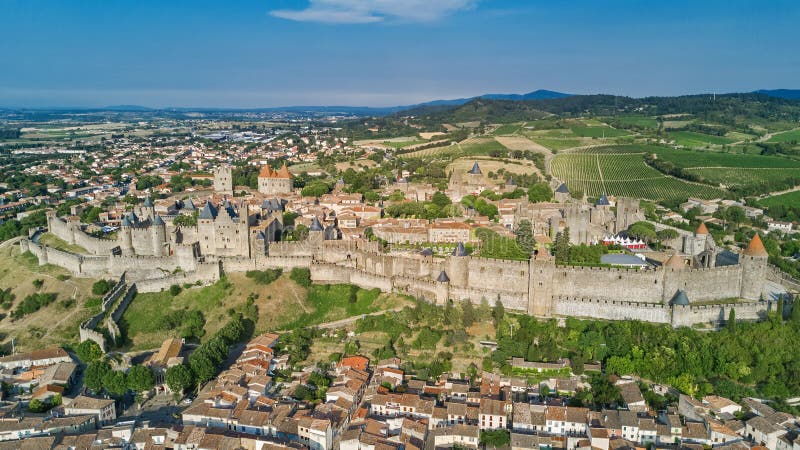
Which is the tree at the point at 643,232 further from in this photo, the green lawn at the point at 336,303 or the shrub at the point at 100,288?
the shrub at the point at 100,288

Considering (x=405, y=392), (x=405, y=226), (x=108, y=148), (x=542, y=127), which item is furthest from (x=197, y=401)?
(x=108, y=148)

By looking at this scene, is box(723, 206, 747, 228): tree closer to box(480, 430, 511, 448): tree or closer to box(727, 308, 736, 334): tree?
box(727, 308, 736, 334): tree

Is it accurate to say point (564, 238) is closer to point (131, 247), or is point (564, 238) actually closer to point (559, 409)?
point (559, 409)

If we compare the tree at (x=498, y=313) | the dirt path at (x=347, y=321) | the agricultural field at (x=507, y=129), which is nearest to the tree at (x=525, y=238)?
the tree at (x=498, y=313)

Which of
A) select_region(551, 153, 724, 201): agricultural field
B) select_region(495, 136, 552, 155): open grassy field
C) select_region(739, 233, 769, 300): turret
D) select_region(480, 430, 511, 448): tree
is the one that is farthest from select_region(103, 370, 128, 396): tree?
select_region(495, 136, 552, 155): open grassy field

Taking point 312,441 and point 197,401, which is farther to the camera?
point 197,401

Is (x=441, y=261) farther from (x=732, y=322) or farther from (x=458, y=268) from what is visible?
(x=732, y=322)

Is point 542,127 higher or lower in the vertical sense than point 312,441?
higher
